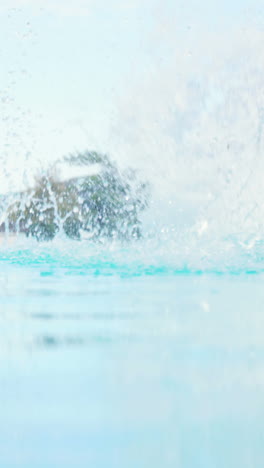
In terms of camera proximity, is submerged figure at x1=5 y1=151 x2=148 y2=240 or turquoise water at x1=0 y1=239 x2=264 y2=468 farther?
submerged figure at x1=5 y1=151 x2=148 y2=240

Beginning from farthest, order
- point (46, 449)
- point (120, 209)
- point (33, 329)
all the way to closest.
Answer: point (120, 209) → point (33, 329) → point (46, 449)

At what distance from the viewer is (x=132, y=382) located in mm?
2188

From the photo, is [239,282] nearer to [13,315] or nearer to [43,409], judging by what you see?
[13,315]

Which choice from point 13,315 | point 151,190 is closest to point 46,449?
point 13,315

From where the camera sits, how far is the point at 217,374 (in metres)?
2.29

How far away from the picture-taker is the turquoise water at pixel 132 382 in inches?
61.8

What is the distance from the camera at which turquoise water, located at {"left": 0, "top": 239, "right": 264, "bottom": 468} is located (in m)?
1.57

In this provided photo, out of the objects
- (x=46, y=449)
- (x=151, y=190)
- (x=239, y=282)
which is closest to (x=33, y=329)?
(x=46, y=449)

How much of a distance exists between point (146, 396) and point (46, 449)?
1.58ft

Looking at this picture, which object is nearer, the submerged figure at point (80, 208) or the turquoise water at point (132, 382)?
the turquoise water at point (132, 382)

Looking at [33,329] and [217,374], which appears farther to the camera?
[33,329]

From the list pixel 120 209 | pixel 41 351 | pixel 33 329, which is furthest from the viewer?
pixel 120 209

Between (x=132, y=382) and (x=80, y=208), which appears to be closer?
(x=132, y=382)

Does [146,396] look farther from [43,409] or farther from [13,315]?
[13,315]
